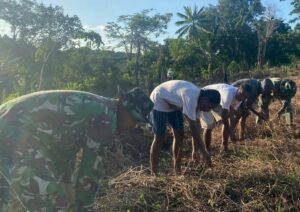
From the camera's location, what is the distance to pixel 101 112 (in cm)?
268

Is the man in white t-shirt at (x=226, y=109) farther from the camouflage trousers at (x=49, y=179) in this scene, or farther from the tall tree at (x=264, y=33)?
the tall tree at (x=264, y=33)

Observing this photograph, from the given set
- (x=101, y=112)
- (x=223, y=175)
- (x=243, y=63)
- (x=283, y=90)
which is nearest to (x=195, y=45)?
(x=243, y=63)

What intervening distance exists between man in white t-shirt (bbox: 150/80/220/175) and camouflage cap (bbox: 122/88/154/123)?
1894 millimetres

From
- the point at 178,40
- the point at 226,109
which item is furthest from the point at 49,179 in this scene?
the point at 178,40

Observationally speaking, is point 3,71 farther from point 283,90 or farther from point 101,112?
point 101,112

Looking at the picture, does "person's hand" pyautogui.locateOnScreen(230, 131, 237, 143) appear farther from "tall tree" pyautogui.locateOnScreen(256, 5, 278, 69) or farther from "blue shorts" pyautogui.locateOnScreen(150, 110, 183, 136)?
"tall tree" pyautogui.locateOnScreen(256, 5, 278, 69)

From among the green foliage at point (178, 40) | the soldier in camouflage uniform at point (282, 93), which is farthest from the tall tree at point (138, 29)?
the soldier in camouflage uniform at point (282, 93)

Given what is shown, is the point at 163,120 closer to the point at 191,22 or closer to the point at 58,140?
the point at 58,140

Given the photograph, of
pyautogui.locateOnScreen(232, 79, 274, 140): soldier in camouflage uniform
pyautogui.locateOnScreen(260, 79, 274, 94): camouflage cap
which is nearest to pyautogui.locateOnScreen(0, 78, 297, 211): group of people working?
pyautogui.locateOnScreen(232, 79, 274, 140): soldier in camouflage uniform

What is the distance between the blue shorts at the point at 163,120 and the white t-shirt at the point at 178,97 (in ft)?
0.19

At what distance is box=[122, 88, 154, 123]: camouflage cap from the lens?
2.71m

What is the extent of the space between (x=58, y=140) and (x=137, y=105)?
1.67 feet

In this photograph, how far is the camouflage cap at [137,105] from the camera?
2707mm

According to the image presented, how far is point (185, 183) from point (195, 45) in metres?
29.7
